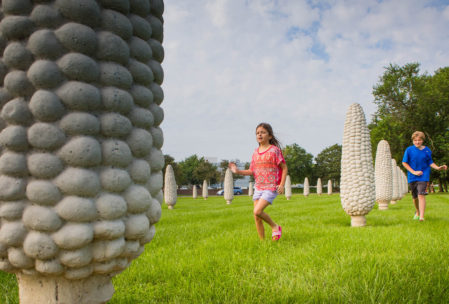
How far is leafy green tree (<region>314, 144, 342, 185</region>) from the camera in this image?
59344 mm

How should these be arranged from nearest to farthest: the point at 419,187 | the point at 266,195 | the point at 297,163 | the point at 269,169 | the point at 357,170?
the point at 266,195, the point at 269,169, the point at 357,170, the point at 419,187, the point at 297,163

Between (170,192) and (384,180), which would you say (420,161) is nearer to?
(384,180)

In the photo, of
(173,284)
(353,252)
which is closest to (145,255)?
(173,284)

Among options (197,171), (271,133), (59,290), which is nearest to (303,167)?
(197,171)

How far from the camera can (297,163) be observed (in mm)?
57000

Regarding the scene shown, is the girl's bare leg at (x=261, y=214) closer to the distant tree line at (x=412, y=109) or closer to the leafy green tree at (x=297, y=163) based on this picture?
the distant tree line at (x=412, y=109)

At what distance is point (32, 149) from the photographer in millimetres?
1045

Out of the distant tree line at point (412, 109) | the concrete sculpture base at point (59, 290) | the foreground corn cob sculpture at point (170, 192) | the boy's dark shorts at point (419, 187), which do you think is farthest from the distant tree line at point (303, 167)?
the concrete sculpture base at point (59, 290)

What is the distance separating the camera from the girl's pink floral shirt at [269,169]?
4586mm

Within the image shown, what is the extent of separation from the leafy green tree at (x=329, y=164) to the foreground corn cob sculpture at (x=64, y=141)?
61.6 meters

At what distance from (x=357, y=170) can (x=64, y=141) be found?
235 inches

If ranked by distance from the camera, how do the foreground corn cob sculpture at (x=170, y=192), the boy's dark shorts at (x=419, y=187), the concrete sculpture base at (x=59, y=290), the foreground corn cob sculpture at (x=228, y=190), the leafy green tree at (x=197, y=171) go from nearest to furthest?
the concrete sculpture base at (x=59, y=290) < the boy's dark shorts at (x=419, y=187) < the foreground corn cob sculpture at (x=170, y=192) < the foreground corn cob sculpture at (x=228, y=190) < the leafy green tree at (x=197, y=171)

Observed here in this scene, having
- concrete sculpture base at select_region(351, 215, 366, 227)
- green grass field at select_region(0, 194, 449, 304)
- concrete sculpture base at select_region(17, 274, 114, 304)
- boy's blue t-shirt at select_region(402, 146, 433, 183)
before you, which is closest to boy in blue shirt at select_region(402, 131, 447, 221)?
boy's blue t-shirt at select_region(402, 146, 433, 183)

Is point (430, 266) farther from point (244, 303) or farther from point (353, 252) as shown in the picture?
point (244, 303)
